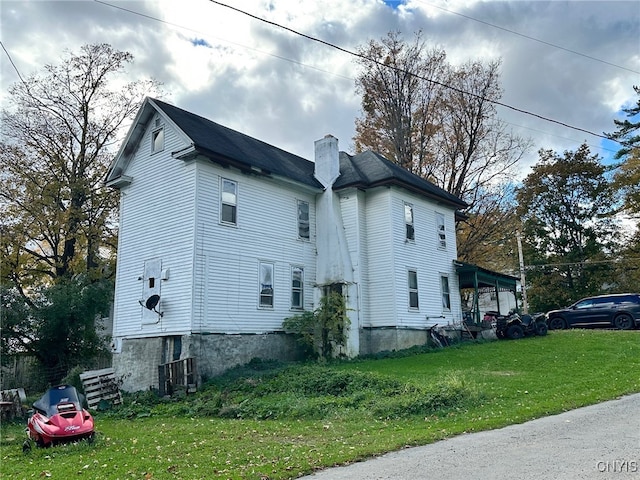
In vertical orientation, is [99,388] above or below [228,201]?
below

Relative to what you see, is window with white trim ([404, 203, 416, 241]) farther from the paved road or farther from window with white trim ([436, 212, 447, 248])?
the paved road

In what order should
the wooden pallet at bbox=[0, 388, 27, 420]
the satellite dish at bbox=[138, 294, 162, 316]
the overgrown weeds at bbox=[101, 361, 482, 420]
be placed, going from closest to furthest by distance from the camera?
the overgrown weeds at bbox=[101, 361, 482, 420] → the wooden pallet at bbox=[0, 388, 27, 420] → the satellite dish at bbox=[138, 294, 162, 316]

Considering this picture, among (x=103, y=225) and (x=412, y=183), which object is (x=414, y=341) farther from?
(x=103, y=225)

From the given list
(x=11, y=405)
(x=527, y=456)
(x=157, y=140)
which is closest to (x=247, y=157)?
(x=157, y=140)

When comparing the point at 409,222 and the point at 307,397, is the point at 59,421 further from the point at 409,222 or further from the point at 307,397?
the point at 409,222

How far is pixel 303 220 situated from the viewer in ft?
71.1

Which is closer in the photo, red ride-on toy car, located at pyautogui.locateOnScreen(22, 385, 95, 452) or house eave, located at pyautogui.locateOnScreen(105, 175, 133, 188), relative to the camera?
red ride-on toy car, located at pyautogui.locateOnScreen(22, 385, 95, 452)

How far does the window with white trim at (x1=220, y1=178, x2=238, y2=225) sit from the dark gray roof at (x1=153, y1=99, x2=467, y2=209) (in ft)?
2.37

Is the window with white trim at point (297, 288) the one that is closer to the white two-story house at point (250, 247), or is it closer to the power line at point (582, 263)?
the white two-story house at point (250, 247)

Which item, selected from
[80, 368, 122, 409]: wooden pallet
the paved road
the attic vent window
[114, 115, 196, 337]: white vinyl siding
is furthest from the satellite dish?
the paved road

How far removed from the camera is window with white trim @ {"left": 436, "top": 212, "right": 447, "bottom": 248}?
2481 cm

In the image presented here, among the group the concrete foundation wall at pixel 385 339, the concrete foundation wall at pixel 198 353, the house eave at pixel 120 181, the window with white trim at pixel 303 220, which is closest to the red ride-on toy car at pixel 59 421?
the concrete foundation wall at pixel 198 353

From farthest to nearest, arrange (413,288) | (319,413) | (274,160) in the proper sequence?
1. (413,288)
2. (274,160)
3. (319,413)

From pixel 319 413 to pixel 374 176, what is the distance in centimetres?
1312
